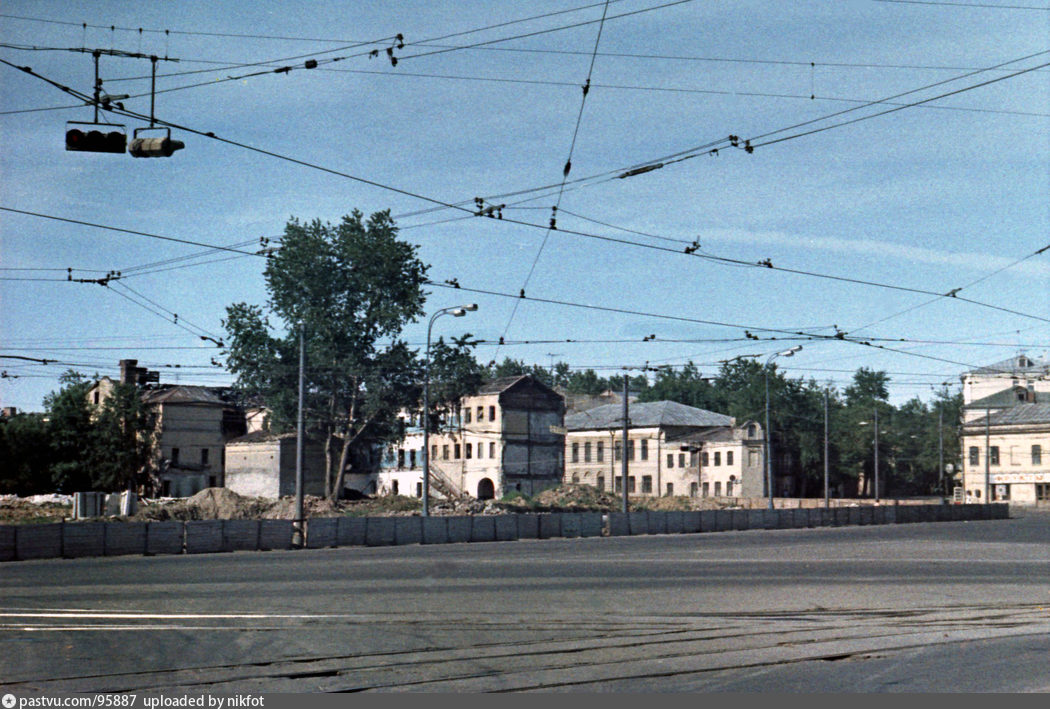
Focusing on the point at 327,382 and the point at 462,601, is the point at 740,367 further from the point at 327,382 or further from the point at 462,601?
the point at 462,601

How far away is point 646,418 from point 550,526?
59194mm

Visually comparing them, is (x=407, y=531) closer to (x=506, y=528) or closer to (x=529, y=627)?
(x=506, y=528)

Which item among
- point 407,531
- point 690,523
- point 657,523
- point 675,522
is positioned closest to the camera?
point 407,531

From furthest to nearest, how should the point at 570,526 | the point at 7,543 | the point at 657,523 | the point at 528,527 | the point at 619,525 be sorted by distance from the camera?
the point at 657,523 < the point at 619,525 < the point at 570,526 < the point at 528,527 < the point at 7,543

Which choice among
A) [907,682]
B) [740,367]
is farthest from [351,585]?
[740,367]

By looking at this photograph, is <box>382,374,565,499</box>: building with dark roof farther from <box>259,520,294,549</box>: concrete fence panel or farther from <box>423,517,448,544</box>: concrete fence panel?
<box>259,520,294,549</box>: concrete fence panel

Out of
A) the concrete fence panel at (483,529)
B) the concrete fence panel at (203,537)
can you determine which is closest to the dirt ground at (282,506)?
the concrete fence panel at (483,529)

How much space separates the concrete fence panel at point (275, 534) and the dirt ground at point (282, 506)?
Answer: 18.6 meters

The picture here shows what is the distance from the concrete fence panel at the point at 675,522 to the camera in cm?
5600

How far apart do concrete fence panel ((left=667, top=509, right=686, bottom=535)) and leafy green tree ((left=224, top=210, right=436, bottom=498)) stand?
71.8 feet

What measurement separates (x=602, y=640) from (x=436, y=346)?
63.1m

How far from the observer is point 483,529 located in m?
47.4

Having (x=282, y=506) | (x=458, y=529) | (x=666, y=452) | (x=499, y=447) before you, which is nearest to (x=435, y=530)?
(x=458, y=529)

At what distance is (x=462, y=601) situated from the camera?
18531mm
